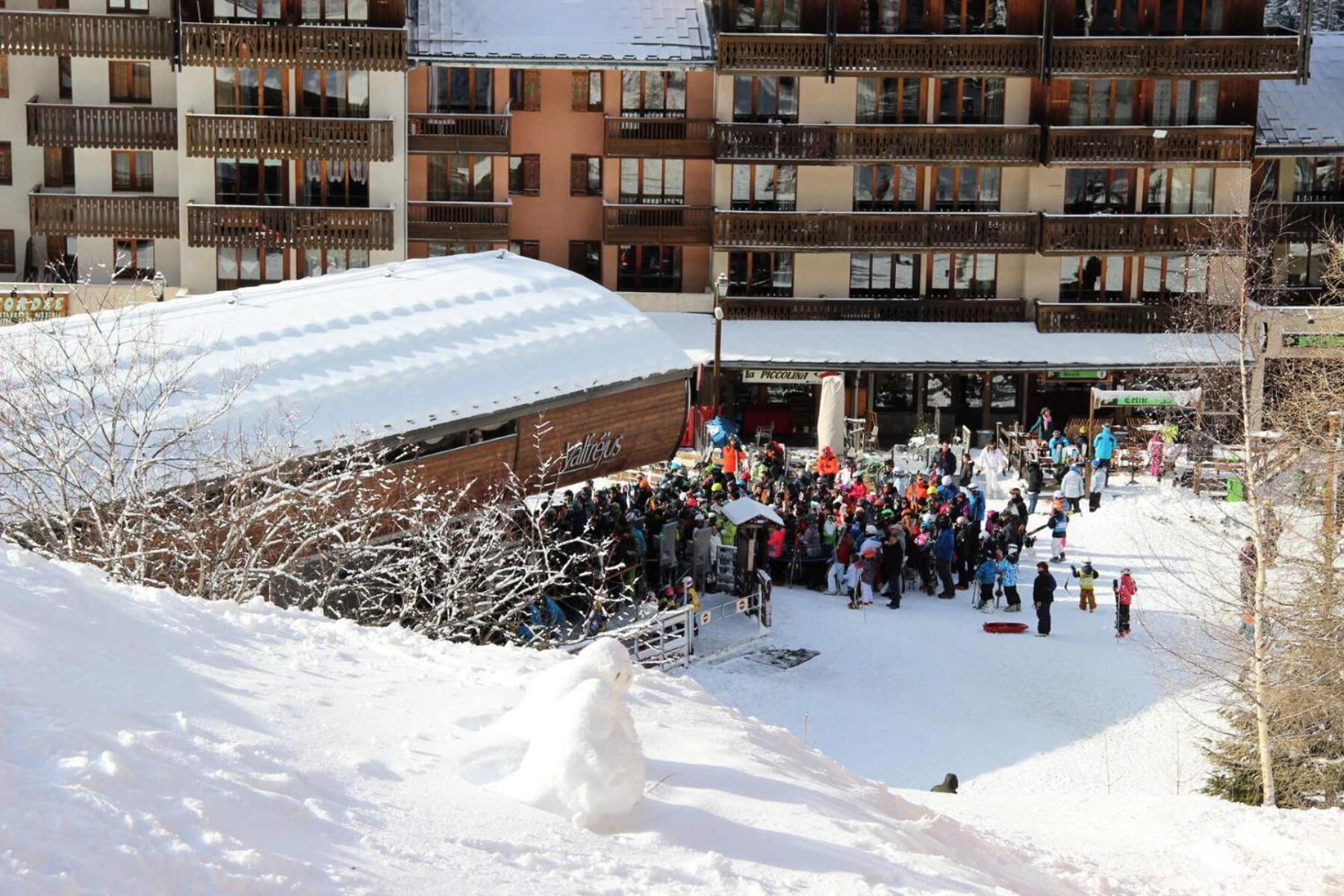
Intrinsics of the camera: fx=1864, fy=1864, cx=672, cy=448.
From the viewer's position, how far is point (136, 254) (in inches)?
1730

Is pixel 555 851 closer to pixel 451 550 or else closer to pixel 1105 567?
pixel 451 550

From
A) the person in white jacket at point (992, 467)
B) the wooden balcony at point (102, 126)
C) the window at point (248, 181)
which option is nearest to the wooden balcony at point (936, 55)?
the person in white jacket at point (992, 467)

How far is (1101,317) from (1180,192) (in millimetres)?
3577

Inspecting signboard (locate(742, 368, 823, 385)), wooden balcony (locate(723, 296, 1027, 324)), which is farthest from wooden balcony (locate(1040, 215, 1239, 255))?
signboard (locate(742, 368, 823, 385))

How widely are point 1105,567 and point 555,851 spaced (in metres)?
22.1

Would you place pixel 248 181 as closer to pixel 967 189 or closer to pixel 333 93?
pixel 333 93

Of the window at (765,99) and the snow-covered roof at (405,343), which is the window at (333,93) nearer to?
the window at (765,99)

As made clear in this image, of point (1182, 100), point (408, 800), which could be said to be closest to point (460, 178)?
point (1182, 100)

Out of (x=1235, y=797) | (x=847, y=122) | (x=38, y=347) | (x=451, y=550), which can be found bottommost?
(x=1235, y=797)

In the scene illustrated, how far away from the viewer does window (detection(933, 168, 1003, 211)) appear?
45.0m

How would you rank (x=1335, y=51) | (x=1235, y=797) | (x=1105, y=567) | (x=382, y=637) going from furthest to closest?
1. (x=1335, y=51)
2. (x=1105, y=567)
3. (x=1235, y=797)
4. (x=382, y=637)

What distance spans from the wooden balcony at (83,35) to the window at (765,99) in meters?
13.2

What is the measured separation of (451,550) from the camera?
22281 millimetres

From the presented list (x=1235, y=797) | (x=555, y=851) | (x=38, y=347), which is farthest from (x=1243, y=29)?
(x=555, y=851)
